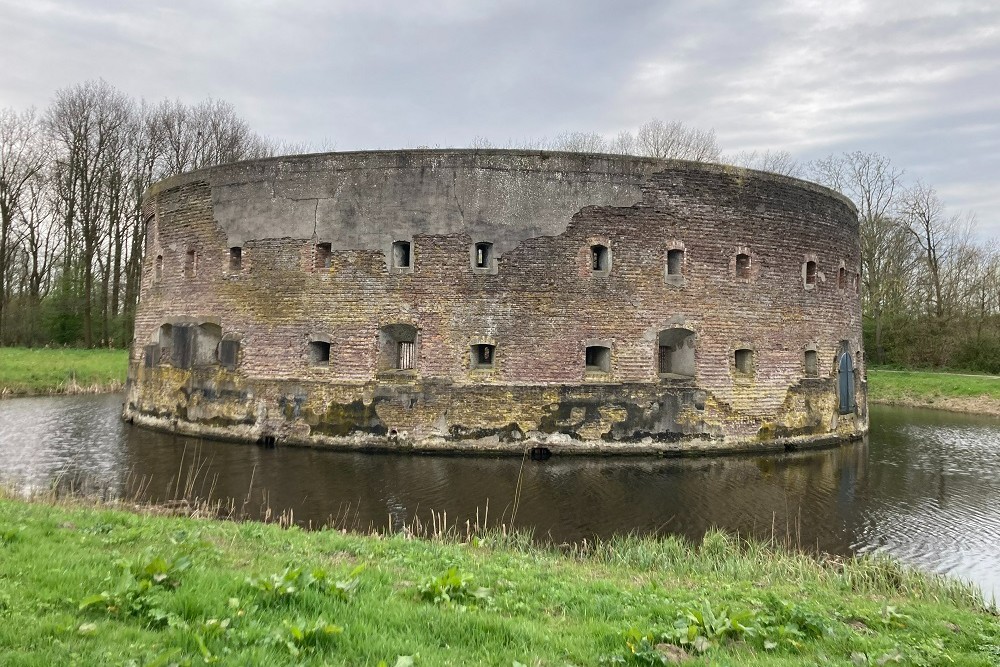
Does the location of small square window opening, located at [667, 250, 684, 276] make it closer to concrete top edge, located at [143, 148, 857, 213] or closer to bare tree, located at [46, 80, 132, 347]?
concrete top edge, located at [143, 148, 857, 213]

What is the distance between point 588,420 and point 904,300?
24.1 metres

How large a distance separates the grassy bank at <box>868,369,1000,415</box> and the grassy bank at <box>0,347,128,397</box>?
26.0 m

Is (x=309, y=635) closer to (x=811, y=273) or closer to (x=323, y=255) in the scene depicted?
(x=323, y=255)

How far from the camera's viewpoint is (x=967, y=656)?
11.0 ft

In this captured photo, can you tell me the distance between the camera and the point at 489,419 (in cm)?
1124

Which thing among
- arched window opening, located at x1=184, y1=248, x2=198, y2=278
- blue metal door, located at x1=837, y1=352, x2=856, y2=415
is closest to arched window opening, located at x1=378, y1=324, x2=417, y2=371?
arched window opening, located at x1=184, y1=248, x2=198, y2=278

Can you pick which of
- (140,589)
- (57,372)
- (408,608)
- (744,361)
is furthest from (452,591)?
(57,372)

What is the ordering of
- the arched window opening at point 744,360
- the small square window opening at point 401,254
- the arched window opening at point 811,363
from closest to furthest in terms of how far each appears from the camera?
the small square window opening at point 401,254 → the arched window opening at point 744,360 → the arched window opening at point 811,363

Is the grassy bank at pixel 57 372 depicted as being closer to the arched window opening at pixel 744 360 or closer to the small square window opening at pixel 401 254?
the small square window opening at pixel 401 254

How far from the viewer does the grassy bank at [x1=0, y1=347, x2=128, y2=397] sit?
17.6m

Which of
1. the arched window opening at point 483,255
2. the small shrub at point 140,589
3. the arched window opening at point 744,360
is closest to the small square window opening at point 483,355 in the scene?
the arched window opening at point 483,255

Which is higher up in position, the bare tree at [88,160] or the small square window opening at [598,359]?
the bare tree at [88,160]

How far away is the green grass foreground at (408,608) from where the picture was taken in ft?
9.25

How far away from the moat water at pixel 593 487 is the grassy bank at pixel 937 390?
27.3ft
